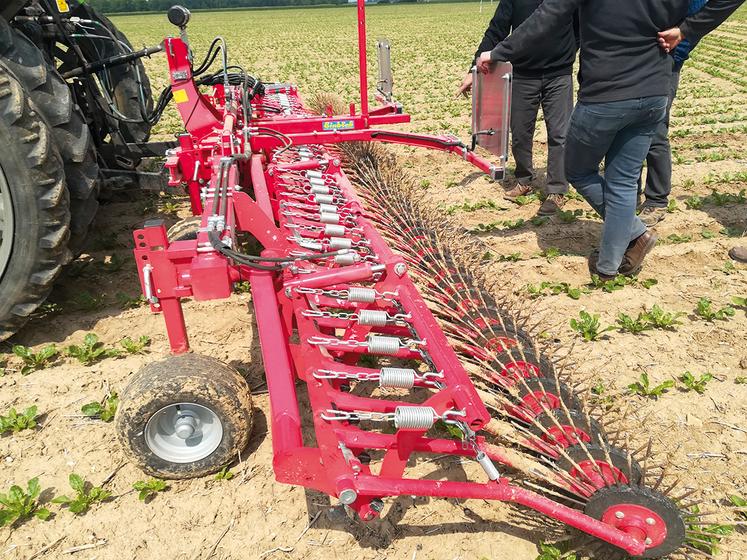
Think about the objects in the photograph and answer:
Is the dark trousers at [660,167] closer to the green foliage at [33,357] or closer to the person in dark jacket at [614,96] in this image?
the person in dark jacket at [614,96]

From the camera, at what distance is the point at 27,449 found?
2.53 metres

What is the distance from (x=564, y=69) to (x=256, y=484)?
4.30 metres

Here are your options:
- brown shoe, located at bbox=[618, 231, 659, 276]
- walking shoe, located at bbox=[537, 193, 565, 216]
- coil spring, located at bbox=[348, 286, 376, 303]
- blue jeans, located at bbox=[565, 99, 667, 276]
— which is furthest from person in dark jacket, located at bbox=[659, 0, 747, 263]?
coil spring, located at bbox=[348, 286, 376, 303]

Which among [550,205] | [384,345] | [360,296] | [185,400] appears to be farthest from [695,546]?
[550,205]

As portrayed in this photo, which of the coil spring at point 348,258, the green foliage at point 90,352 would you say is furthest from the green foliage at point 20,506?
the coil spring at point 348,258

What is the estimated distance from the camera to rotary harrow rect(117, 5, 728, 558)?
177 cm

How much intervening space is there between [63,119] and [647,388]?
Answer: 3.31 metres

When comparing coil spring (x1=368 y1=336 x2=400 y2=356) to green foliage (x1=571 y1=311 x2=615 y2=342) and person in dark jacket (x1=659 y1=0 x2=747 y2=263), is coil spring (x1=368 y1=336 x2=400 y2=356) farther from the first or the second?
person in dark jacket (x1=659 y1=0 x2=747 y2=263)

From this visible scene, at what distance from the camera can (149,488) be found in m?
2.28

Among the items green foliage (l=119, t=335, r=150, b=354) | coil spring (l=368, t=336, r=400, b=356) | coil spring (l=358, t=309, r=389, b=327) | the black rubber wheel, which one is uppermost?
coil spring (l=358, t=309, r=389, b=327)

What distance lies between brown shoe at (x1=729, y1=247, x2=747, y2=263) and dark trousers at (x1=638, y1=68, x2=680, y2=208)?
641mm

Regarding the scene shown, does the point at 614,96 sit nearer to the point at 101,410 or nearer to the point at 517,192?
the point at 517,192

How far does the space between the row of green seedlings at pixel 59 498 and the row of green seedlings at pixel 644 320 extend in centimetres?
234

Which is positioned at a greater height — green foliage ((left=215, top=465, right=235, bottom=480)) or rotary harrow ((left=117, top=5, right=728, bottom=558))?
rotary harrow ((left=117, top=5, right=728, bottom=558))
